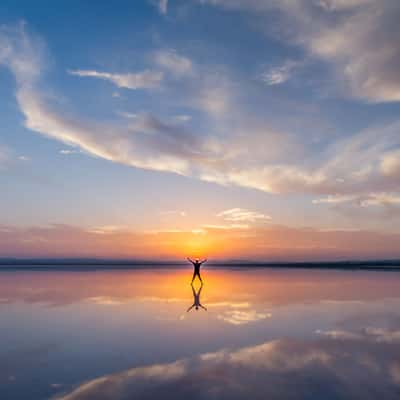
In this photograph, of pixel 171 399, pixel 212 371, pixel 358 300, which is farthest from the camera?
pixel 358 300

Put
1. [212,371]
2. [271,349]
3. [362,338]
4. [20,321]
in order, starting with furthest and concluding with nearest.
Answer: [20,321] < [362,338] < [271,349] < [212,371]

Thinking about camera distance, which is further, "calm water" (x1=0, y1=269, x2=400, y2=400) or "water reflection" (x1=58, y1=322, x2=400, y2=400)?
"calm water" (x1=0, y1=269, x2=400, y2=400)

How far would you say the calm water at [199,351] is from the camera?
641 centimetres

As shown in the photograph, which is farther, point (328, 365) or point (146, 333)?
point (146, 333)

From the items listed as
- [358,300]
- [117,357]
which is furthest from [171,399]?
[358,300]

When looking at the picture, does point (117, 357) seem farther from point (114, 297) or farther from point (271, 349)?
point (114, 297)

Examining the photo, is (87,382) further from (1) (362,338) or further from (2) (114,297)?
(2) (114,297)

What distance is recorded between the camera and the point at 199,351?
896 centimetres

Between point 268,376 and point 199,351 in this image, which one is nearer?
point 268,376

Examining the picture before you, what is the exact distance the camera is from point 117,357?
8414mm

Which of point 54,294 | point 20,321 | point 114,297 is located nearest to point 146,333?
point 20,321

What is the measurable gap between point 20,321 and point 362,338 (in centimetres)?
1106

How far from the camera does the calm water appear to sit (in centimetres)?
641

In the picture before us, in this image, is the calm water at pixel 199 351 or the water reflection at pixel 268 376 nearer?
the water reflection at pixel 268 376
